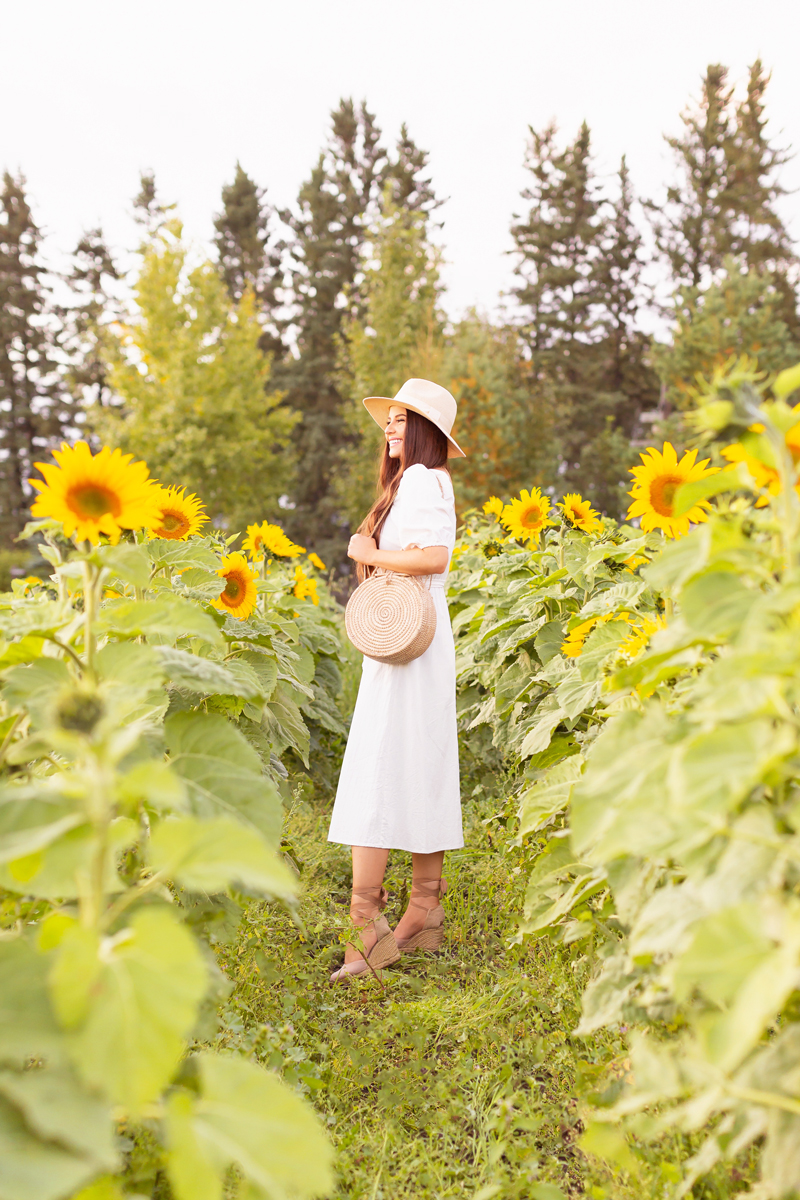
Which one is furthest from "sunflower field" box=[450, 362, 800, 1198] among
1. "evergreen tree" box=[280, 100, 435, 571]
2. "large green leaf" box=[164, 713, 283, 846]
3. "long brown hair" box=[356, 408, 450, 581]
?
"evergreen tree" box=[280, 100, 435, 571]

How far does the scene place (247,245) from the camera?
3116 cm

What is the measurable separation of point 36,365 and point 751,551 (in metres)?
30.8

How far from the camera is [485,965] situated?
288 centimetres

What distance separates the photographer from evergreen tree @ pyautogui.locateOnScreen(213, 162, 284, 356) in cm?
3136

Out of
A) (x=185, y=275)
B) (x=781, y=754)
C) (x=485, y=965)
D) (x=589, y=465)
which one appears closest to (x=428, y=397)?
(x=485, y=965)

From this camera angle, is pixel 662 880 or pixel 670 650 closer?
pixel 670 650

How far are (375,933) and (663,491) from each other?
1730 millimetres

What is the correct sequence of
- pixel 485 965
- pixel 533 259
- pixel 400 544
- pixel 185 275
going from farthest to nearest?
pixel 533 259 → pixel 185 275 → pixel 400 544 → pixel 485 965

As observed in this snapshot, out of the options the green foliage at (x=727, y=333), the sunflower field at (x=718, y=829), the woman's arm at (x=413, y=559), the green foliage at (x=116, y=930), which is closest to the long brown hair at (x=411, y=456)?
the woman's arm at (x=413, y=559)

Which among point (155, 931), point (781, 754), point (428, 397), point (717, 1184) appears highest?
point (428, 397)

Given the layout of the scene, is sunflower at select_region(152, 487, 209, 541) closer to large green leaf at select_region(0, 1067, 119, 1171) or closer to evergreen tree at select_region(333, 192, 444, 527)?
large green leaf at select_region(0, 1067, 119, 1171)

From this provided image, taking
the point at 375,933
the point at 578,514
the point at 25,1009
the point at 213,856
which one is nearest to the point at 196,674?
the point at 213,856

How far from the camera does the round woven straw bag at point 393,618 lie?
Answer: 292 centimetres

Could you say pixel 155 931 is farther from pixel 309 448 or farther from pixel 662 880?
pixel 309 448
